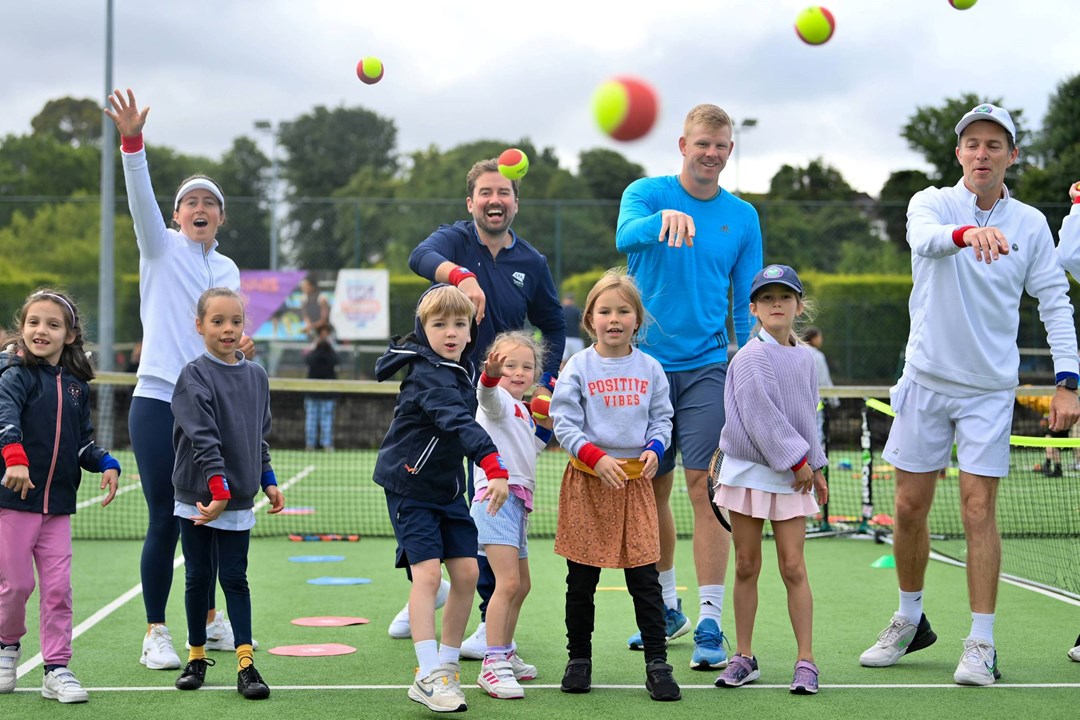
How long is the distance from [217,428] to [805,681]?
2423 mm

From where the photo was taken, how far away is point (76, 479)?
200 inches

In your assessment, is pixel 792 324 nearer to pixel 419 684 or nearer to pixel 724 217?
pixel 724 217

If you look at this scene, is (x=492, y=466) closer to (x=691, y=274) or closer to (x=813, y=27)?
(x=691, y=274)

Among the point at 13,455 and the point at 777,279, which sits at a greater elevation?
the point at 777,279

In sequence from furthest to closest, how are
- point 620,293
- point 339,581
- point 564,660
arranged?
point 339,581 → point 564,660 → point 620,293

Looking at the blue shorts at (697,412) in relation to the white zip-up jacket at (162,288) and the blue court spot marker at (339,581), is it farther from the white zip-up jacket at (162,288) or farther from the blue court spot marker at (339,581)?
the blue court spot marker at (339,581)

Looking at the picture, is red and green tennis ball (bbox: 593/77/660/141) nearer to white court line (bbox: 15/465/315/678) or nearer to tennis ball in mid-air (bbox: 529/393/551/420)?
tennis ball in mid-air (bbox: 529/393/551/420)

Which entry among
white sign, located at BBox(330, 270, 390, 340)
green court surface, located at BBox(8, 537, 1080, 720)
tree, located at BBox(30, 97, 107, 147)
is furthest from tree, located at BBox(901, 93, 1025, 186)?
tree, located at BBox(30, 97, 107, 147)

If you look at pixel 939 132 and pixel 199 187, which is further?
pixel 939 132

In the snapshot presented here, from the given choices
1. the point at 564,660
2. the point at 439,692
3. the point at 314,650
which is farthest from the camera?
the point at 314,650


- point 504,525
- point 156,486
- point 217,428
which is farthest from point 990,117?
point 156,486

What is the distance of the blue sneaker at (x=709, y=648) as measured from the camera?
208 inches

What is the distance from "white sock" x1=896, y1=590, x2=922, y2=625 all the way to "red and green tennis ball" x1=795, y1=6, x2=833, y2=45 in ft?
8.99

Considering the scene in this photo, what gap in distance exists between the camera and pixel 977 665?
4996 millimetres
